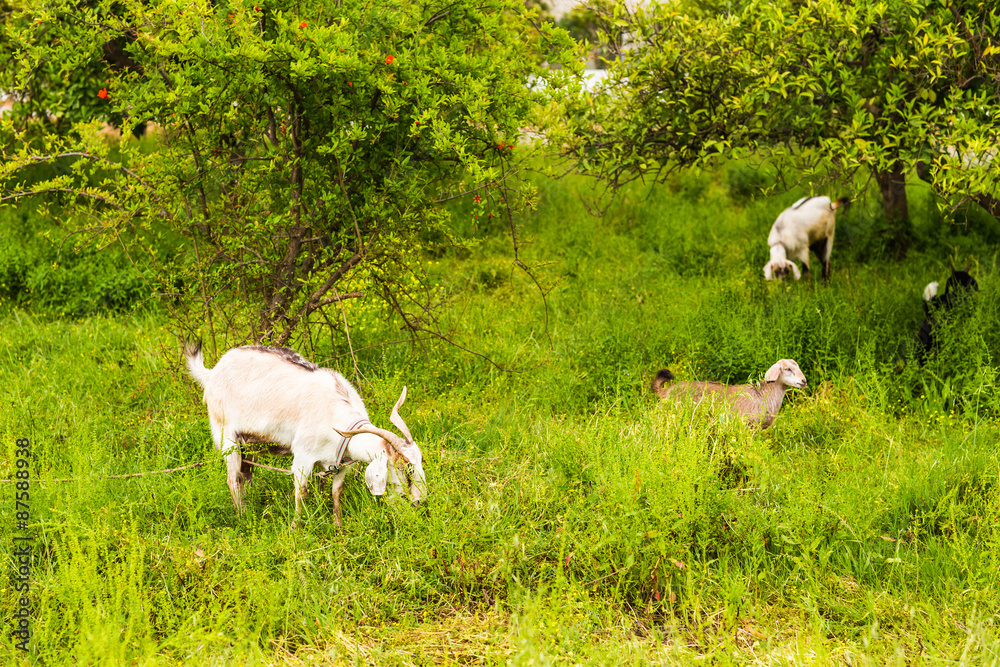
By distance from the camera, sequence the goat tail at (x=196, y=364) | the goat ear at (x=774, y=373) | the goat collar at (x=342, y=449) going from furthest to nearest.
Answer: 1. the goat ear at (x=774, y=373)
2. the goat tail at (x=196, y=364)
3. the goat collar at (x=342, y=449)

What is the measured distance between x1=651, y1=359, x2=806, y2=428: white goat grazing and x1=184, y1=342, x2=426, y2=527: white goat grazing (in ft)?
7.43

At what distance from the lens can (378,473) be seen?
3814mm

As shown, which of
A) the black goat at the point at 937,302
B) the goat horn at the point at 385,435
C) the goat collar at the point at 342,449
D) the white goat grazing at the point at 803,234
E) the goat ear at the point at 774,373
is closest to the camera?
the goat horn at the point at 385,435

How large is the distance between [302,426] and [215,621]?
3.32 ft

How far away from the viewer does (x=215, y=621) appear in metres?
3.61

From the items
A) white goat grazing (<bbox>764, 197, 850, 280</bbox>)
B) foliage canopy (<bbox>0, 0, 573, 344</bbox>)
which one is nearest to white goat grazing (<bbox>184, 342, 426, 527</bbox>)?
→ foliage canopy (<bbox>0, 0, 573, 344</bbox>)

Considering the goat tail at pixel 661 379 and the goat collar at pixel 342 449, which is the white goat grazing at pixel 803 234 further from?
the goat collar at pixel 342 449

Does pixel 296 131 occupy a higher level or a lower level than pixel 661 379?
higher

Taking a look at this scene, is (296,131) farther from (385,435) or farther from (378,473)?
(378,473)

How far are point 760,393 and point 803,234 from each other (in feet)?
9.98

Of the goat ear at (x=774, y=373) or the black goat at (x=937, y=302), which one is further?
the black goat at (x=937, y=302)

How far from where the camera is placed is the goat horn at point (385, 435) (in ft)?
12.5

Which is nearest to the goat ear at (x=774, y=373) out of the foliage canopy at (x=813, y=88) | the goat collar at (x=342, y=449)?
the foliage canopy at (x=813, y=88)

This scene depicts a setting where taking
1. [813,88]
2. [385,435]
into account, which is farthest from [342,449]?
[813,88]
